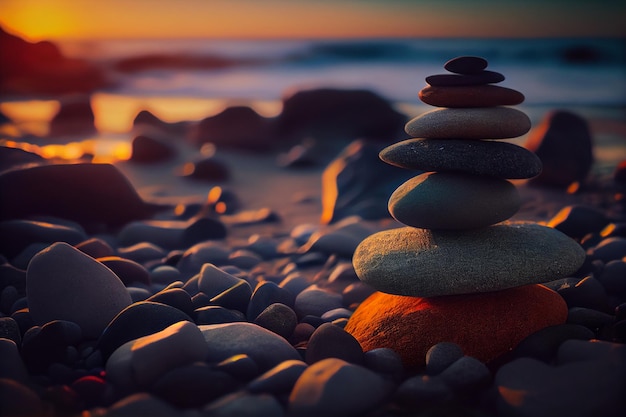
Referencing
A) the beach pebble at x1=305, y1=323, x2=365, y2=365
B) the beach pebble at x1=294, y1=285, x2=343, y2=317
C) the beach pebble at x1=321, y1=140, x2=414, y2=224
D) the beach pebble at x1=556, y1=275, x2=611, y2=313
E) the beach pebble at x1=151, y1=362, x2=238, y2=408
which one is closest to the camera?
the beach pebble at x1=151, y1=362, x2=238, y2=408

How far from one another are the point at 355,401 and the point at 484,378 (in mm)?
600

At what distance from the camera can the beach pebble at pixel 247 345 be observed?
2.72m

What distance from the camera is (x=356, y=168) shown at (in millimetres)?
6414

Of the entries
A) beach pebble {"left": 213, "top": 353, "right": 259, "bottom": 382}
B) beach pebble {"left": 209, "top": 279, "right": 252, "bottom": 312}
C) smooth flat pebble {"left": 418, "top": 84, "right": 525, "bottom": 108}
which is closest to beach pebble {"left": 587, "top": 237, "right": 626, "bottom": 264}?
smooth flat pebble {"left": 418, "top": 84, "right": 525, "bottom": 108}

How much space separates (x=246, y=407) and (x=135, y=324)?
0.85 meters

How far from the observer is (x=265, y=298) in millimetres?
3459

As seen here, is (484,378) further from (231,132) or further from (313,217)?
(231,132)

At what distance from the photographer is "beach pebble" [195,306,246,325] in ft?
10.5

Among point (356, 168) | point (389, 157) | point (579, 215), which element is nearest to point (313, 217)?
point (356, 168)

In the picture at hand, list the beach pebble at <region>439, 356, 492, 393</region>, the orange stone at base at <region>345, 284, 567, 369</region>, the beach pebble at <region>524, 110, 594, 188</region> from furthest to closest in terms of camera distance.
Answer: the beach pebble at <region>524, 110, 594, 188</region> < the orange stone at base at <region>345, 284, 567, 369</region> < the beach pebble at <region>439, 356, 492, 393</region>

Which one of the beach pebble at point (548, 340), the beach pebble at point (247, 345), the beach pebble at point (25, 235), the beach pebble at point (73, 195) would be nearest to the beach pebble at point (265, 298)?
the beach pebble at point (247, 345)

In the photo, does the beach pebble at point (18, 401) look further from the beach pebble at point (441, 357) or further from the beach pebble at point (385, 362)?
the beach pebble at point (441, 357)

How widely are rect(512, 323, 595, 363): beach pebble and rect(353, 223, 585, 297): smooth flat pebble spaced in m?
0.26

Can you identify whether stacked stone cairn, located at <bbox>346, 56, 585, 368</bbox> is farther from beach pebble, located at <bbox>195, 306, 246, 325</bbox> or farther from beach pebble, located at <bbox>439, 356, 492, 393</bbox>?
beach pebble, located at <bbox>195, 306, 246, 325</bbox>
